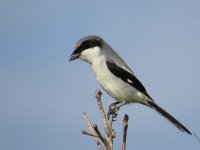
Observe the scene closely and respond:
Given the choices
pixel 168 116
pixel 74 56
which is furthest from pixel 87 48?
pixel 168 116

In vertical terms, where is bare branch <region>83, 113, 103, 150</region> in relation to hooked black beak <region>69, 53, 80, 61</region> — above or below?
below

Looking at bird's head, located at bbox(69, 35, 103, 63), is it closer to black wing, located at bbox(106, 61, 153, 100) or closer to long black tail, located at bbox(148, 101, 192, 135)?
black wing, located at bbox(106, 61, 153, 100)

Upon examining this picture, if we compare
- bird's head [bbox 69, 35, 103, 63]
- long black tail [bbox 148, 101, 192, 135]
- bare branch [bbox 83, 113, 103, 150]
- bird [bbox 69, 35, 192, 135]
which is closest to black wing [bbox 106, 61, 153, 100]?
bird [bbox 69, 35, 192, 135]

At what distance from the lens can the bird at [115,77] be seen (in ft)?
20.5

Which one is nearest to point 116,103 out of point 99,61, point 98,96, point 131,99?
point 131,99

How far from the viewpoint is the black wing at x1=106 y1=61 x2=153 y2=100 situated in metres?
6.27

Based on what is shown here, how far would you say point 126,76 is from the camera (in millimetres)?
6293

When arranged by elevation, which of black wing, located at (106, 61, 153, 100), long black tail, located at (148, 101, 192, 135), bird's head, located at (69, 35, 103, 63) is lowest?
long black tail, located at (148, 101, 192, 135)

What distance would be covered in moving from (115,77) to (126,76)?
153 mm

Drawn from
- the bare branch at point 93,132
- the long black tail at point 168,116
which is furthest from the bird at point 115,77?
the bare branch at point 93,132

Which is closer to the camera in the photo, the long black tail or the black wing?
the long black tail

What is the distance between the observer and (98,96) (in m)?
3.33

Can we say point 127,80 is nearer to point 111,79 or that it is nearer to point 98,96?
point 111,79

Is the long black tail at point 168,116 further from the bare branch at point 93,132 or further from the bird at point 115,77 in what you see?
the bare branch at point 93,132
